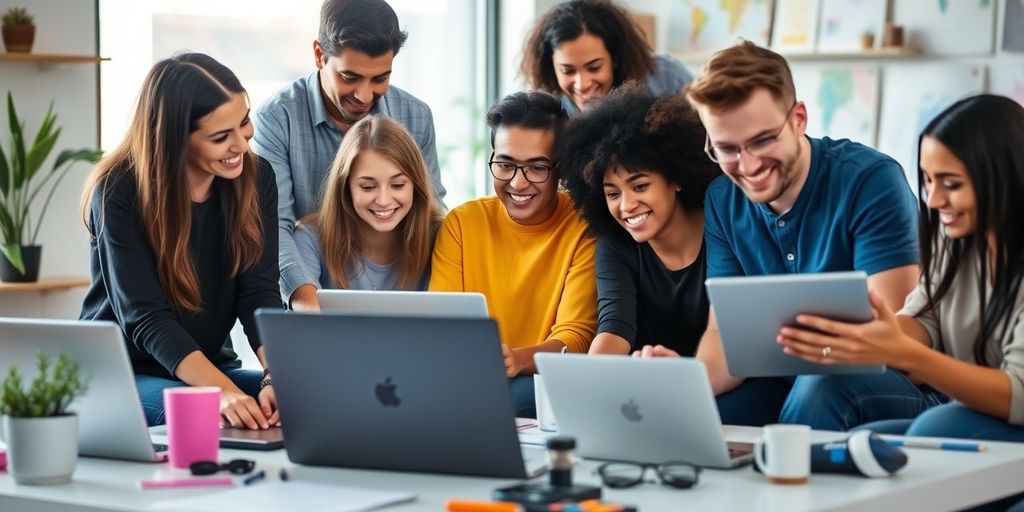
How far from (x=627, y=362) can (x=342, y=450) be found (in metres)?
0.41

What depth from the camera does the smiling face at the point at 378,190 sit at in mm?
3266

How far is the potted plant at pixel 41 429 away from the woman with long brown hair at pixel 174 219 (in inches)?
31.6

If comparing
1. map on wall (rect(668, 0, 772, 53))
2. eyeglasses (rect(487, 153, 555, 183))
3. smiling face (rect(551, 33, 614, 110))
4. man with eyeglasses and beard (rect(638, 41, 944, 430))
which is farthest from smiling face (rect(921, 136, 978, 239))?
map on wall (rect(668, 0, 772, 53))

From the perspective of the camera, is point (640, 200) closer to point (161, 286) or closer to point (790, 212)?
point (790, 212)

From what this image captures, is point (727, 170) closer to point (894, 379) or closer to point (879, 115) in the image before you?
point (894, 379)

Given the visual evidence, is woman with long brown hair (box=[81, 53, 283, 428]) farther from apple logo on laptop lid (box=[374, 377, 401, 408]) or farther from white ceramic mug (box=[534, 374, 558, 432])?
apple logo on laptop lid (box=[374, 377, 401, 408])

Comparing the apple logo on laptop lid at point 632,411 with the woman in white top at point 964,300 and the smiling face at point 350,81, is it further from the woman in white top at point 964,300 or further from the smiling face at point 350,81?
the smiling face at point 350,81

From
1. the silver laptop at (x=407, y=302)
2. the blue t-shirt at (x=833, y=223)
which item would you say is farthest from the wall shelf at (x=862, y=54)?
the silver laptop at (x=407, y=302)

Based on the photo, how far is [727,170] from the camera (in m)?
2.55

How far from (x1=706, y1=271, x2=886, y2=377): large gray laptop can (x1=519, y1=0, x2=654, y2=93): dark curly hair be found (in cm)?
188

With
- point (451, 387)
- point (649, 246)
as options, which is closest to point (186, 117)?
point (649, 246)

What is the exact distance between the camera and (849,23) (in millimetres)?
5410

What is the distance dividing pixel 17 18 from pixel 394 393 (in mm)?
2999

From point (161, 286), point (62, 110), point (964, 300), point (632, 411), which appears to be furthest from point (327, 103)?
point (632, 411)
